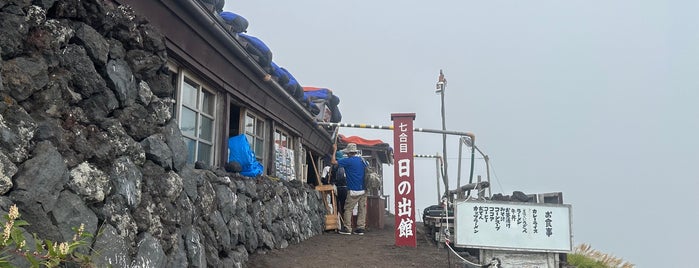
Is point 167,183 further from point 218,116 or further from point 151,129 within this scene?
point 218,116

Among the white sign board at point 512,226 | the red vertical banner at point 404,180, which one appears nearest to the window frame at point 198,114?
the white sign board at point 512,226

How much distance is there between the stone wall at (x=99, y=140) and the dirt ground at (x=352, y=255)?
1715 millimetres

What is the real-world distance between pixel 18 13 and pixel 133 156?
4.86ft

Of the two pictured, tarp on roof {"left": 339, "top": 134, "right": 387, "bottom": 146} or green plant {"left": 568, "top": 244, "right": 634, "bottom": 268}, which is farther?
tarp on roof {"left": 339, "top": 134, "right": 387, "bottom": 146}

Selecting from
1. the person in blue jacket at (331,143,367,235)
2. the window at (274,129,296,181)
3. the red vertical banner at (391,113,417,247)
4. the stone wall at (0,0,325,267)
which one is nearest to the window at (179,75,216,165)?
the stone wall at (0,0,325,267)

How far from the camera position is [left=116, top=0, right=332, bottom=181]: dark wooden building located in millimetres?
5902

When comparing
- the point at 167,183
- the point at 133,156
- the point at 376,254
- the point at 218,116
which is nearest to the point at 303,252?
the point at 376,254

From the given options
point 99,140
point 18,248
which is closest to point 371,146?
point 99,140

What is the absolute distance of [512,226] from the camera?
789cm

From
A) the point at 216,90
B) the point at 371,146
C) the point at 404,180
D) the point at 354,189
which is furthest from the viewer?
the point at 371,146

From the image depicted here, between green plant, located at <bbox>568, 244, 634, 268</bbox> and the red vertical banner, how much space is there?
460 centimetres

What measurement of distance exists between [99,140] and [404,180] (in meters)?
6.84

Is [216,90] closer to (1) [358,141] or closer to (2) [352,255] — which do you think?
(2) [352,255]

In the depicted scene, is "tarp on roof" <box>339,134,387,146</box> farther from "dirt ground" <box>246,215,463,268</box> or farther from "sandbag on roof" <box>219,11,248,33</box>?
"sandbag on roof" <box>219,11,248,33</box>
